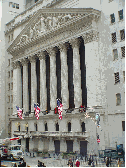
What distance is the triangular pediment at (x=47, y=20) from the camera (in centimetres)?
4973

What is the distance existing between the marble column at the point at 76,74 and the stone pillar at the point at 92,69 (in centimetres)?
250

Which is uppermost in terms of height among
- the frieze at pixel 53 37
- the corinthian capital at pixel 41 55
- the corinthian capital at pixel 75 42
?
the frieze at pixel 53 37

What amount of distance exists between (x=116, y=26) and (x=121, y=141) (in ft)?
67.2

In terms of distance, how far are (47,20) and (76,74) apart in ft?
52.7

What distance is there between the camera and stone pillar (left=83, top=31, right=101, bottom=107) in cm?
4638

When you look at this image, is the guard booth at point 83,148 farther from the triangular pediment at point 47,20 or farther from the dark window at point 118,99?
the triangular pediment at point 47,20

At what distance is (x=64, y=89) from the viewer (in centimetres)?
5219

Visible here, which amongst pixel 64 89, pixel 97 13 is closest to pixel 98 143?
pixel 64 89

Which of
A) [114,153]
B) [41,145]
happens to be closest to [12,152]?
[41,145]

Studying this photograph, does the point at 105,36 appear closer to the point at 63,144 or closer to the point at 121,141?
the point at 121,141

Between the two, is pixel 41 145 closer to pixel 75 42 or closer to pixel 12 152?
pixel 12 152

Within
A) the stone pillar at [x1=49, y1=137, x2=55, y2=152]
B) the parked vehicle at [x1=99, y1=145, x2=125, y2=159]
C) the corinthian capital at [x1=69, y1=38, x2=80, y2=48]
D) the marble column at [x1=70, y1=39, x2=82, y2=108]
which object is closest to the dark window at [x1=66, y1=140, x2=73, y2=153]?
the stone pillar at [x1=49, y1=137, x2=55, y2=152]

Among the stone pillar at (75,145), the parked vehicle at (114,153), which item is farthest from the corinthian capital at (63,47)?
the parked vehicle at (114,153)

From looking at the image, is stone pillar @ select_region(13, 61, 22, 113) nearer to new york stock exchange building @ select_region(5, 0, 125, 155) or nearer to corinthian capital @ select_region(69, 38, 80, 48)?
new york stock exchange building @ select_region(5, 0, 125, 155)
